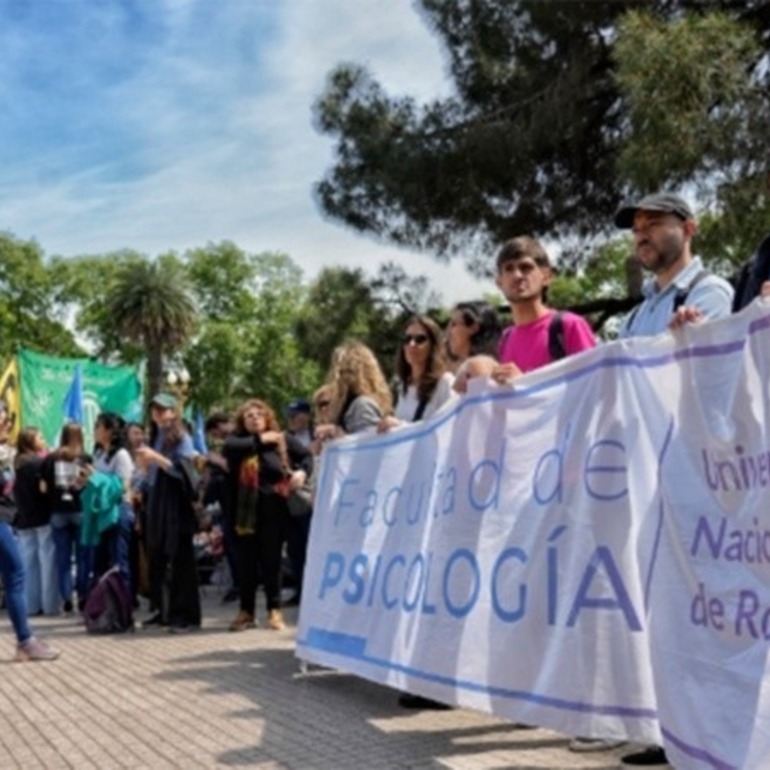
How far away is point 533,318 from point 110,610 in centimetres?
571

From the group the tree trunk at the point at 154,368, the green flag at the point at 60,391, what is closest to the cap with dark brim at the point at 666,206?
the green flag at the point at 60,391

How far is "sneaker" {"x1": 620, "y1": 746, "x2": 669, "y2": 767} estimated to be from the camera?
4359 mm

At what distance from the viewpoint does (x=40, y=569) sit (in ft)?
38.0

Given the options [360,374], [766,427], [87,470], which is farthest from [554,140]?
[766,427]

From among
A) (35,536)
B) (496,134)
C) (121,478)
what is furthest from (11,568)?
(496,134)

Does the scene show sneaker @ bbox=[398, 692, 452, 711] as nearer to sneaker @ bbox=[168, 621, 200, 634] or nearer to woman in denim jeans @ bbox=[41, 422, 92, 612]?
sneaker @ bbox=[168, 621, 200, 634]

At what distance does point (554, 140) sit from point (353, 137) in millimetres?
2760

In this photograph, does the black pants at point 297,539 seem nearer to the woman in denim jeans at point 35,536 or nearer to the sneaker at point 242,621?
the sneaker at point 242,621

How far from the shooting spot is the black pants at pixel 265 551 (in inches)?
349

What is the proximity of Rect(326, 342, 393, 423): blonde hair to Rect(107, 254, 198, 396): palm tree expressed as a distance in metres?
46.2

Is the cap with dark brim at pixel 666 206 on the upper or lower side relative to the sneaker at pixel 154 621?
upper

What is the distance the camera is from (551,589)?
4.28 m

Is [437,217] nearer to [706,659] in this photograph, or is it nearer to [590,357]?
[590,357]

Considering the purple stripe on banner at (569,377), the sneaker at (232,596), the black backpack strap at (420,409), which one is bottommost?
the sneaker at (232,596)
